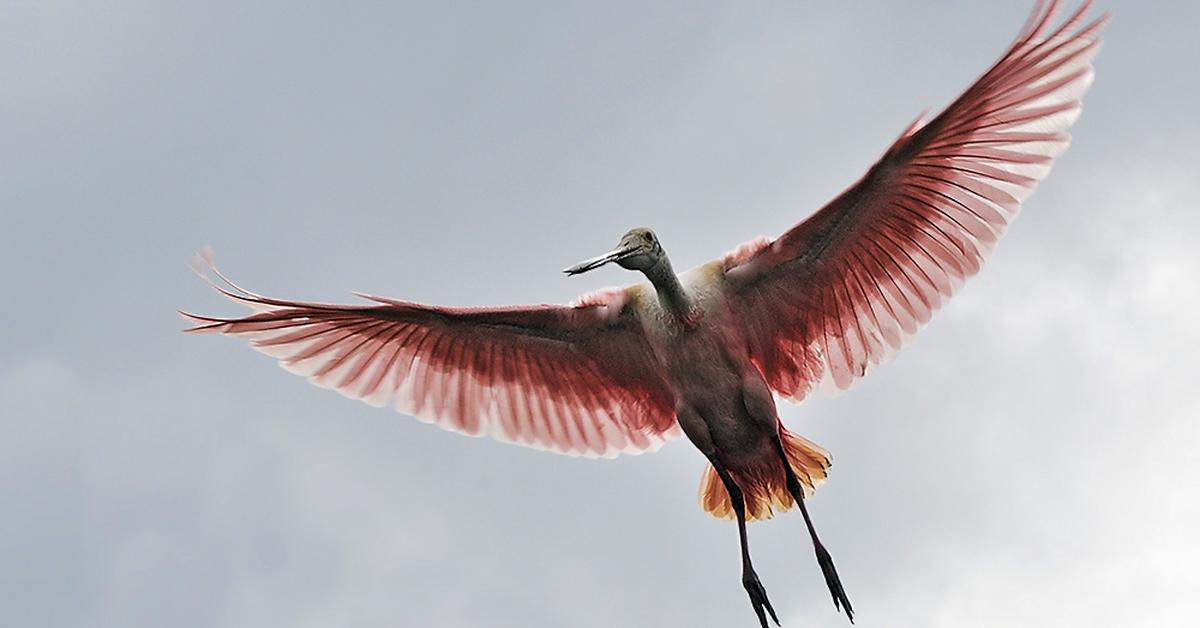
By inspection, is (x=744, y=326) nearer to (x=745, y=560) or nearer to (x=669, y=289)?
(x=669, y=289)

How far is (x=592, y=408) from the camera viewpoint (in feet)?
57.2

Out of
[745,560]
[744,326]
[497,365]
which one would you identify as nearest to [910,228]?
[744,326]

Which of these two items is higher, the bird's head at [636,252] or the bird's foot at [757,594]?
the bird's head at [636,252]

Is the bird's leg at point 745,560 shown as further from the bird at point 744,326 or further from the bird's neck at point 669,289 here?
the bird's neck at point 669,289

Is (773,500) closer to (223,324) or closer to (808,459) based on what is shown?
(808,459)

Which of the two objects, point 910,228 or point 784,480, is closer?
point 910,228

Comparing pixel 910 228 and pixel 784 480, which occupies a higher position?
pixel 910 228

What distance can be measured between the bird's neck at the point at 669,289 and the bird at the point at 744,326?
18 mm

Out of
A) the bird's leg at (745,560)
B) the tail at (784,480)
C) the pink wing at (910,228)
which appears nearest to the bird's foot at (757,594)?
the bird's leg at (745,560)

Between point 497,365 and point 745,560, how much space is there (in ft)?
9.78

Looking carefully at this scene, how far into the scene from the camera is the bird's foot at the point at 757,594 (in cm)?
1588

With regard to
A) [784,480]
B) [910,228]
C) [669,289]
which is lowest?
[784,480]

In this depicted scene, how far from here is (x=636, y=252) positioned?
15469mm

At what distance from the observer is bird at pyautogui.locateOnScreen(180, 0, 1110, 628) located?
15.3 metres
